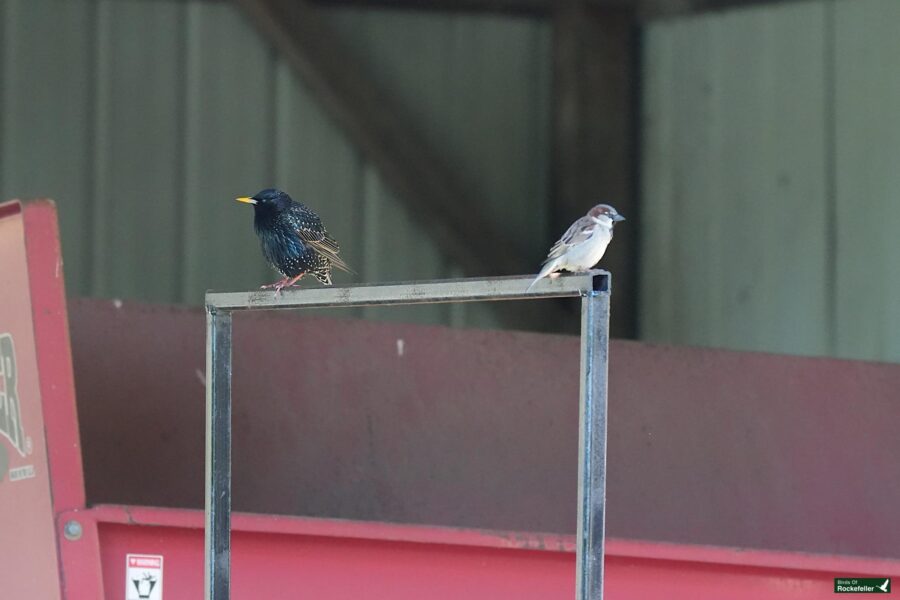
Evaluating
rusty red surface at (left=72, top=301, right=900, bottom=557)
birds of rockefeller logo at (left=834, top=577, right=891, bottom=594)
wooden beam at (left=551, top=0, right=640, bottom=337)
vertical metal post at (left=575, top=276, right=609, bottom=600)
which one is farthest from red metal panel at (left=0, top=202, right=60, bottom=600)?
wooden beam at (left=551, top=0, right=640, bottom=337)

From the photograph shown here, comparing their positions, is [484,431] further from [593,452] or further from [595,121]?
[595,121]

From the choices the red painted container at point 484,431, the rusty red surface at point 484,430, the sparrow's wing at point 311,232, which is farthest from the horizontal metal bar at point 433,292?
the rusty red surface at point 484,430

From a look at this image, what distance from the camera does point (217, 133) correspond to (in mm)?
7934

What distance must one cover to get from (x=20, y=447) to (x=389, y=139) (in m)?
5.09

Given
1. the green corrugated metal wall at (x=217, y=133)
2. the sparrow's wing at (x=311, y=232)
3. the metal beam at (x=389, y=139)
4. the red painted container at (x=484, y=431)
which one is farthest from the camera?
the metal beam at (x=389, y=139)

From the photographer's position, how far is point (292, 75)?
8.09 metres

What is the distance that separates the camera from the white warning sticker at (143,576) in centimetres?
321

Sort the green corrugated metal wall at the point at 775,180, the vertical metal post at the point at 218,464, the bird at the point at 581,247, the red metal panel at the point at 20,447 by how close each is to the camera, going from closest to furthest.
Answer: the vertical metal post at the point at 218,464 → the bird at the point at 581,247 → the red metal panel at the point at 20,447 → the green corrugated metal wall at the point at 775,180

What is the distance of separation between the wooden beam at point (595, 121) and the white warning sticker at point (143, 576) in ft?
16.4

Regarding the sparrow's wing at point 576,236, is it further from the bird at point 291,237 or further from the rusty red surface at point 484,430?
the rusty red surface at point 484,430

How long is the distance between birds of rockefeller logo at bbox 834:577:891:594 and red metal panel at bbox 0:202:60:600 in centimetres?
194

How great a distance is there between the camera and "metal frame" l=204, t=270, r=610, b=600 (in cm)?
211

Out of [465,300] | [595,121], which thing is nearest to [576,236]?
[465,300]

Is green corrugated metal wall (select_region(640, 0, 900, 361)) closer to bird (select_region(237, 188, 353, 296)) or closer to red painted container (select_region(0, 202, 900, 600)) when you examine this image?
red painted container (select_region(0, 202, 900, 600))
